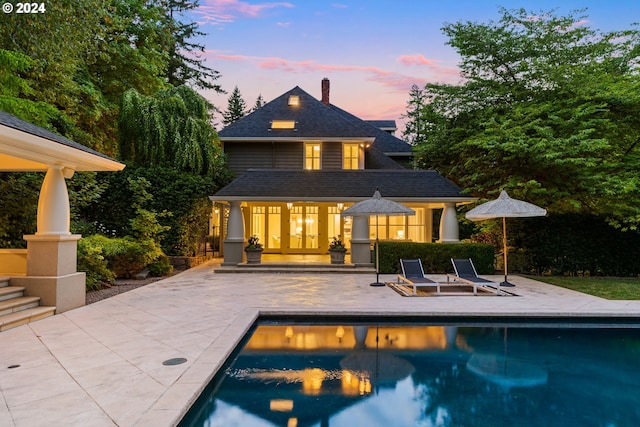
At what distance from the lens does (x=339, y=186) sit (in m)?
16.1

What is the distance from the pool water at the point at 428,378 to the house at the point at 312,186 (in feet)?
22.4

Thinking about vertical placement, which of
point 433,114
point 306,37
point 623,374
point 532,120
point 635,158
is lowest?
point 623,374

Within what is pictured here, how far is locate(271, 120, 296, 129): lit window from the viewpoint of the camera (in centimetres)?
2136

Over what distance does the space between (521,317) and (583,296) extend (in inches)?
133

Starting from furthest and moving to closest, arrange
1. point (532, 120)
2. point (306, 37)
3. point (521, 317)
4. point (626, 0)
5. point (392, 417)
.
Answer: point (306, 37) → point (626, 0) → point (532, 120) → point (521, 317) → point (392, 417)

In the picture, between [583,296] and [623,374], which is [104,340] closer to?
[623,374]

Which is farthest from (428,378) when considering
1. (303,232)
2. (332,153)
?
(332,153)

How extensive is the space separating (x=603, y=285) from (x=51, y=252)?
15.4 m

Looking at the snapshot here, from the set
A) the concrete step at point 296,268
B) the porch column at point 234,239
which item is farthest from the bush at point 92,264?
the porch column at point 234,239

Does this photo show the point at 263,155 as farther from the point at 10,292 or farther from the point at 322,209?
the point at 10,292

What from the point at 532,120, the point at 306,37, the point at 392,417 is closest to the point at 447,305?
the point at 392,417

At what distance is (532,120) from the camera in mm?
13812

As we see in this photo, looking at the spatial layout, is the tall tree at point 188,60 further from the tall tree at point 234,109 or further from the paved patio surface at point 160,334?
the paved patio surface at point 160,334

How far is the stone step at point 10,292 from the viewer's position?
23.4ft
